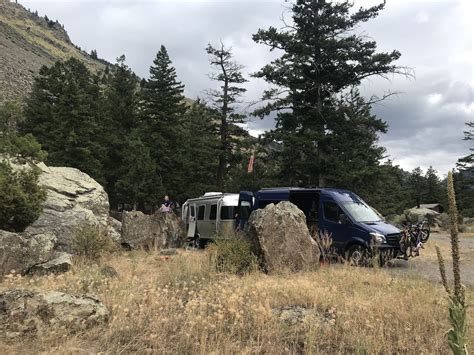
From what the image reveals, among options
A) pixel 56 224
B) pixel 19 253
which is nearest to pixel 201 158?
pixel 56 224

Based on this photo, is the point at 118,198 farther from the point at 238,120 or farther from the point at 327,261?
the point at 327,261

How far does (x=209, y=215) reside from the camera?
793 inches

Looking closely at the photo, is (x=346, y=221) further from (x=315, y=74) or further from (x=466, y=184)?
(x=466, y=184)

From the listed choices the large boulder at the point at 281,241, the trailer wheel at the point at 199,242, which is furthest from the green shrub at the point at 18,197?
the trailer wheel at the point at 199,242

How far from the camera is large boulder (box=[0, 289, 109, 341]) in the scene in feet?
15.7

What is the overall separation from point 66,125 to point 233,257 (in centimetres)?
2938

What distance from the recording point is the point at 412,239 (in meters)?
13.0

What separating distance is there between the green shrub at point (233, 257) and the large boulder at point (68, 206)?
505cm

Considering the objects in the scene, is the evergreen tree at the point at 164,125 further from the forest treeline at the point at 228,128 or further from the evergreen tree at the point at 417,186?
the evergreen tree at the point at 417,186

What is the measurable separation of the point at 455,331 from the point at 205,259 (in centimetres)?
774

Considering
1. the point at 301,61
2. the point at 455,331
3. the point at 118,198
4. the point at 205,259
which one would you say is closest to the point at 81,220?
the point at 205,259

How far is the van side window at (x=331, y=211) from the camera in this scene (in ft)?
44.0

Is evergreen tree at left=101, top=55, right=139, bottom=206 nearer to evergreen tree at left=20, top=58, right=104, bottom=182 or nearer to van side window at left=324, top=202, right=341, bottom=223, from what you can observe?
evergreen tree at left=20, top=58, right=104, bottom=182

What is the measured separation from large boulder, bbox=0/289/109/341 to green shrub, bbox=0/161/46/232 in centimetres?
587
